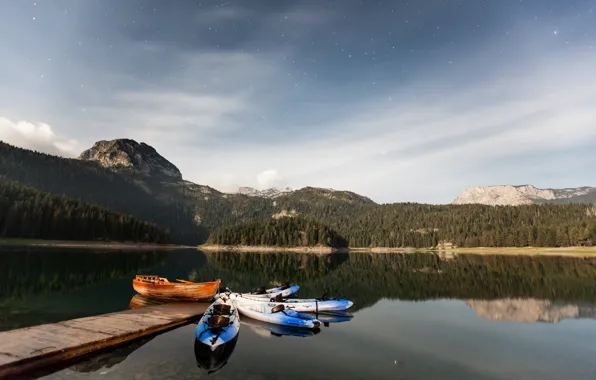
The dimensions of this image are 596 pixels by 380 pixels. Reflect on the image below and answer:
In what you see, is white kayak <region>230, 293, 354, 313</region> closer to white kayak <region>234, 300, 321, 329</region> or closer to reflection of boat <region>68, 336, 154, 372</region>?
white kayak <region>234, 300, 321, 329</region>

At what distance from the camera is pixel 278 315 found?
33375mm

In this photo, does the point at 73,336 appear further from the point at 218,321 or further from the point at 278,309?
the point at 278,309

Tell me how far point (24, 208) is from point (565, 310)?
221 metres

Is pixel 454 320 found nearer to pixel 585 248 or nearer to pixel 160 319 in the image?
pixel 160 319

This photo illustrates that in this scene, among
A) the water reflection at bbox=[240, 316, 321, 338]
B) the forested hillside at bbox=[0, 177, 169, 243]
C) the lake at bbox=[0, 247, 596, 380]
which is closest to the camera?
the lake at bbox=[0, 247, 596, 380]

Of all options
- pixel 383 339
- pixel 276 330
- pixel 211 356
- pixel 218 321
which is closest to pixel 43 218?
pixel 276 330

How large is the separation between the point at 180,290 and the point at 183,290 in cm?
42

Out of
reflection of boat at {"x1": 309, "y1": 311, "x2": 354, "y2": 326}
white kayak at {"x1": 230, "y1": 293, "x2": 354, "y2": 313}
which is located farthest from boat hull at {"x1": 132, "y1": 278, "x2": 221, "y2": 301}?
reflection of boat at {"x1": 309, "y1": 311, "x2": 354, "y2": 326}

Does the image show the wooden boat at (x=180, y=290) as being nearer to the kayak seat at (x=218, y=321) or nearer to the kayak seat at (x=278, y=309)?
the kayak seat at (x=278, y=309)

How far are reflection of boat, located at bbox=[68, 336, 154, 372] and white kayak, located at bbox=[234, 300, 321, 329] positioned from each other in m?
12.5

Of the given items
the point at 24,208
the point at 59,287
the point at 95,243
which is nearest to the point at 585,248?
the point at 59,287

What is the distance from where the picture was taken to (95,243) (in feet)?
627

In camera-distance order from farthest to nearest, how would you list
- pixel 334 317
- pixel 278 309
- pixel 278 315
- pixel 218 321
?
pixel 334 317, pixel 278 309, pixel 278 315, pixel 218 321

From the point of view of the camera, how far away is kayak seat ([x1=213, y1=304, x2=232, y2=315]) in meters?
29.9
